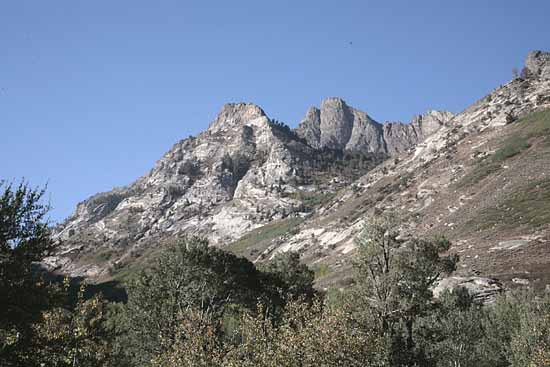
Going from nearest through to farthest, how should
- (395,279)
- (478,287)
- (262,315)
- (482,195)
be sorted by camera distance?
(262,315) → (395,279) → (478,287) → (482,195)

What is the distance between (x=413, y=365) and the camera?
135 feet

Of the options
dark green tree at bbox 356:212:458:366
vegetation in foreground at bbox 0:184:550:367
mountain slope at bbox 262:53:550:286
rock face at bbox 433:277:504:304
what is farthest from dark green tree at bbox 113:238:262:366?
mountain slope at bbox 262:53:550:286

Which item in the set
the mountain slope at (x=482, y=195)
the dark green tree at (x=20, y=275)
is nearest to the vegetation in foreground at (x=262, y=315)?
the dark green tree at (x=20, y=275)

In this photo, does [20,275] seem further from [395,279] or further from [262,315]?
[395,279]

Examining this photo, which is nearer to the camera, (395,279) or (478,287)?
(395,279)

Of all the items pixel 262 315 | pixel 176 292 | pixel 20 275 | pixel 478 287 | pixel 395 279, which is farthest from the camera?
pixel 478 287

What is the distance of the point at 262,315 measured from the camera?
31781mm

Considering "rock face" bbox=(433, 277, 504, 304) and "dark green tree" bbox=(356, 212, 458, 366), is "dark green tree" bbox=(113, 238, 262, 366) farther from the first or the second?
"rock face" bbox=(433, 277, 504, 304)

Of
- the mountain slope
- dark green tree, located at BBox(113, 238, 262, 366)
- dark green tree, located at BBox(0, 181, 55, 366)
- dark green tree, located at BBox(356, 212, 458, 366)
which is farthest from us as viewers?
the mountain slope

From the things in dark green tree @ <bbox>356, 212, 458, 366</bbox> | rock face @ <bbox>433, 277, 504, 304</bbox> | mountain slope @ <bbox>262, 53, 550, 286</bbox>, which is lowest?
rock face @ <bbox>433, 277, 504, 304</bbox>

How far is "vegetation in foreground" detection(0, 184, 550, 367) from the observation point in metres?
23.2

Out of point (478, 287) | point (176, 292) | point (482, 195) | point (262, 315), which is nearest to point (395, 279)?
point (262, 315)

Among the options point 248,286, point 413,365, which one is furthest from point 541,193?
point 413,365

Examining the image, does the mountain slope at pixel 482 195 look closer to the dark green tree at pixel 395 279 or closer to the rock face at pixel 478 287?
the rock face at pixel 478 287
